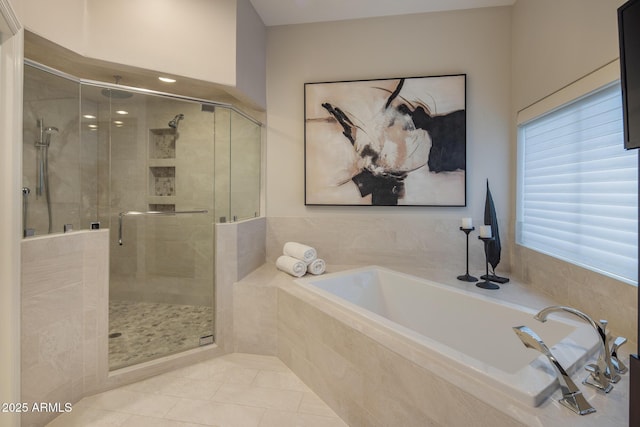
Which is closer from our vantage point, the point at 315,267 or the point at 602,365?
the point at 602,365

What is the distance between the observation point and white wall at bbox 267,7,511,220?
2.44m

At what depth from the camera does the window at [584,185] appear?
137 cm

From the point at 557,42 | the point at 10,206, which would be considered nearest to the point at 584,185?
the point at 557,42

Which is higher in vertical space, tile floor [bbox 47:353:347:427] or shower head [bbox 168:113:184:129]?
shower head [bbox 168:113:184:129]

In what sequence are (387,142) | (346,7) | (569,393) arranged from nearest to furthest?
(569,393) < (346,7) < (387,142)

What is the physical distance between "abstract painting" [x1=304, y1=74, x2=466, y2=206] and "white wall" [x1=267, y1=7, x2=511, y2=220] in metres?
0.09

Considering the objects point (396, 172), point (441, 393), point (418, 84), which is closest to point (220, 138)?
point (396, 172)

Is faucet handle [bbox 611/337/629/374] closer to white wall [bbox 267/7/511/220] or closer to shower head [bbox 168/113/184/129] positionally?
white wall [bbox 267/7/511/220]

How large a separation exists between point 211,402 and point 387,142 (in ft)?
7.41

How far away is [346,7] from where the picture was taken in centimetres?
245

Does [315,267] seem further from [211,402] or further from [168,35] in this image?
[168,35]

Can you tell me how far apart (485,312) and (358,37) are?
2410 millimetres

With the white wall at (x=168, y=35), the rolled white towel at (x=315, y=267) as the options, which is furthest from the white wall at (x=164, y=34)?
the rolled white towel at (x=315, y=267)

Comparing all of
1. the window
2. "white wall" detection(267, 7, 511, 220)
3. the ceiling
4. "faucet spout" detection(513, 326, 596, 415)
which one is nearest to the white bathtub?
"faucet spout" detection(513, 326, 596, 415)
